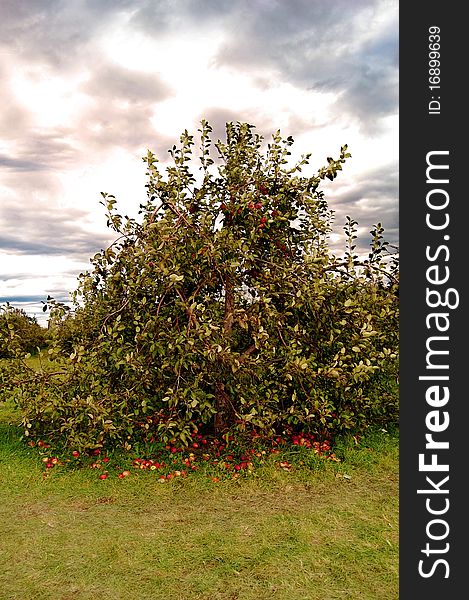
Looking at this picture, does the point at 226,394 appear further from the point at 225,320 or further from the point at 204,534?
the point at 204,534

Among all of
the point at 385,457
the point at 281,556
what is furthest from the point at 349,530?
the point at 385,457

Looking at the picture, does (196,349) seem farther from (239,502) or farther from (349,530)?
(349,530)

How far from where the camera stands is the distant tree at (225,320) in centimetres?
691

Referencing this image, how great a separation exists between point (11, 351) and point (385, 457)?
17.1 ft

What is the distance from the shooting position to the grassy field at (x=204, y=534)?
4602mm

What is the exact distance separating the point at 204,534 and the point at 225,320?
2.86m

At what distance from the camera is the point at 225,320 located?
756cm

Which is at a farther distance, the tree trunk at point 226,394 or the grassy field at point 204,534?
the tree trunk at point 226,394

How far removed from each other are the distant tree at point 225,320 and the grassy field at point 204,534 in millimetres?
608

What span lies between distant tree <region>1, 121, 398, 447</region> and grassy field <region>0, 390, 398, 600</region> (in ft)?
1.99

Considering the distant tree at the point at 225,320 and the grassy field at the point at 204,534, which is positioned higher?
the distant tree at the point at 225,320

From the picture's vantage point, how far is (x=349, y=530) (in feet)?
18.1

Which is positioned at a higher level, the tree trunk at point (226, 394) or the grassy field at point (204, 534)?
the tree trunk at point (226, 394)

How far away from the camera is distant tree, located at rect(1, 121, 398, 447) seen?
22.7 ft
